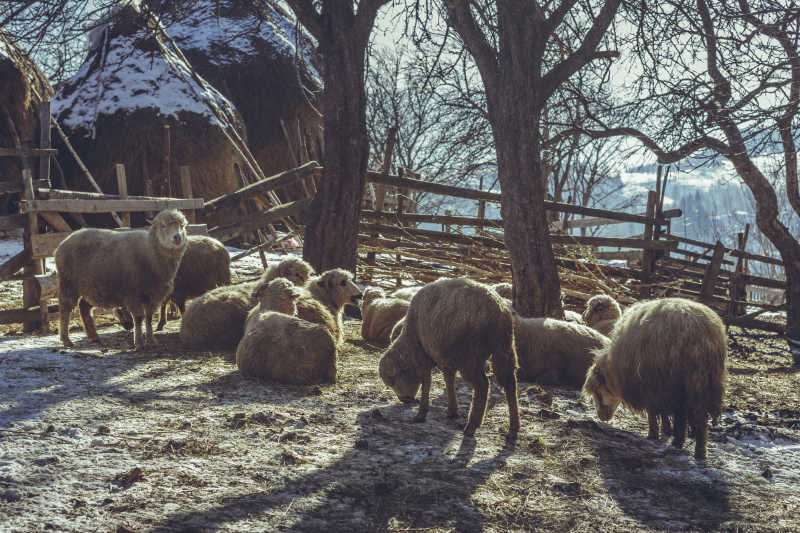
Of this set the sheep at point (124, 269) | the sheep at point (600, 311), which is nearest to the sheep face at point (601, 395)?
the sheep at point (600, 311)

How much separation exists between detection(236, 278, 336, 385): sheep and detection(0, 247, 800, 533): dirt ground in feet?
0.43

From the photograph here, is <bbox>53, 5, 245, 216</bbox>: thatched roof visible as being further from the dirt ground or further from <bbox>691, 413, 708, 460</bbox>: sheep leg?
<bbox>691, 413, 708, 460</bbox>: sheep leg

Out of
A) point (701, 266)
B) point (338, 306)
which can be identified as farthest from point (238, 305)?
point (701, 266)

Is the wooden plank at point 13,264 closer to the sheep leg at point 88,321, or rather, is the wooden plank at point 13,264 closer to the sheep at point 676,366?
the sheep leg at point 88,321

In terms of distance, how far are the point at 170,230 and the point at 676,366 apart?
4762mm

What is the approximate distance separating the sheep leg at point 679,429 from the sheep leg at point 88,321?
543 cm

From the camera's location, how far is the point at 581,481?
3.56 m

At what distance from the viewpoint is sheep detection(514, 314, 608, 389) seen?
19.1 ft

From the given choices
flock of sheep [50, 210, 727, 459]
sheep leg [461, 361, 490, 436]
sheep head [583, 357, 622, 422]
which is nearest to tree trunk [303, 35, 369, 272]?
flock of sheep [50, 210, 727, 459]

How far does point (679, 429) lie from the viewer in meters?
4.22

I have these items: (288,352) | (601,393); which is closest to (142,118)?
(288,352)

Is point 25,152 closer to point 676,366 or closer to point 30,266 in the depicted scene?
point 30,266

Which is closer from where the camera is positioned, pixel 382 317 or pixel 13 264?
pixel 382 317

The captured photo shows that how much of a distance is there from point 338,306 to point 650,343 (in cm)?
371
